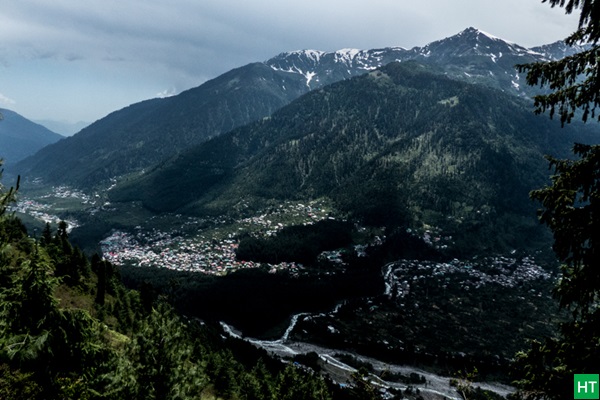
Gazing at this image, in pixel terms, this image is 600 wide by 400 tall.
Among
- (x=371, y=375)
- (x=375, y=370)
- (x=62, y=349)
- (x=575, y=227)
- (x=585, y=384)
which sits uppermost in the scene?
(x=575, y=227)

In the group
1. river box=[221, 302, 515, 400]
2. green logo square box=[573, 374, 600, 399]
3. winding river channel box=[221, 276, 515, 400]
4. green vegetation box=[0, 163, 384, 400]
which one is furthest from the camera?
river box=[221, 302, 515, 400]

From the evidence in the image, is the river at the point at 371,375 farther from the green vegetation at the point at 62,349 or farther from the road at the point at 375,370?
the green vegetation at the point at 62,349

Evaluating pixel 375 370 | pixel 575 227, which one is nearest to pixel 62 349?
pixel 575 227

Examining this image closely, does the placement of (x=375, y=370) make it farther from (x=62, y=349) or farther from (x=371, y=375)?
(x=62, y=349)

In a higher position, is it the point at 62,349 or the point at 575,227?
the point at 575,227

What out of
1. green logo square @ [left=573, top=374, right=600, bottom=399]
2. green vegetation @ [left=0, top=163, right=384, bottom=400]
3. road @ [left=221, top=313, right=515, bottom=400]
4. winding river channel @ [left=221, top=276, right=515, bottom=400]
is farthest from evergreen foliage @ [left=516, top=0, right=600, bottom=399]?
road @ [left=221, top=313, right=515, bottom=400]

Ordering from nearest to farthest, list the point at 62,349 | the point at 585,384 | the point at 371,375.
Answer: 1. the point at 585,384
2. the point at 62,349
3. the point at 371,375

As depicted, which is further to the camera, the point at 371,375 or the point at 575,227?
the point at 371,375

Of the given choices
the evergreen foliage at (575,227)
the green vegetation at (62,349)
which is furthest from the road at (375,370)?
the evergreen foliage at (575,227)

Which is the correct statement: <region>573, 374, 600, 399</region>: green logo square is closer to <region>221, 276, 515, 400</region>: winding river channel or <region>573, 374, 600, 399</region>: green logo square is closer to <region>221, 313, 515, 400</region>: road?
<region>221, 276, 515, 400</region>: winding river channel

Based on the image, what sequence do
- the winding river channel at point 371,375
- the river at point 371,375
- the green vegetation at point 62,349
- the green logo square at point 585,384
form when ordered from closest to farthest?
the green logo square at point 585,384, the green vegetation at point 62,349, the winding river channel at point 371,375, the river at point 371,375

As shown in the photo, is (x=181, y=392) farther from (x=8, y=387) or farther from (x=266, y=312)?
(x=266, y=312)

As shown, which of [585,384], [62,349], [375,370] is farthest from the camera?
[375,370]
